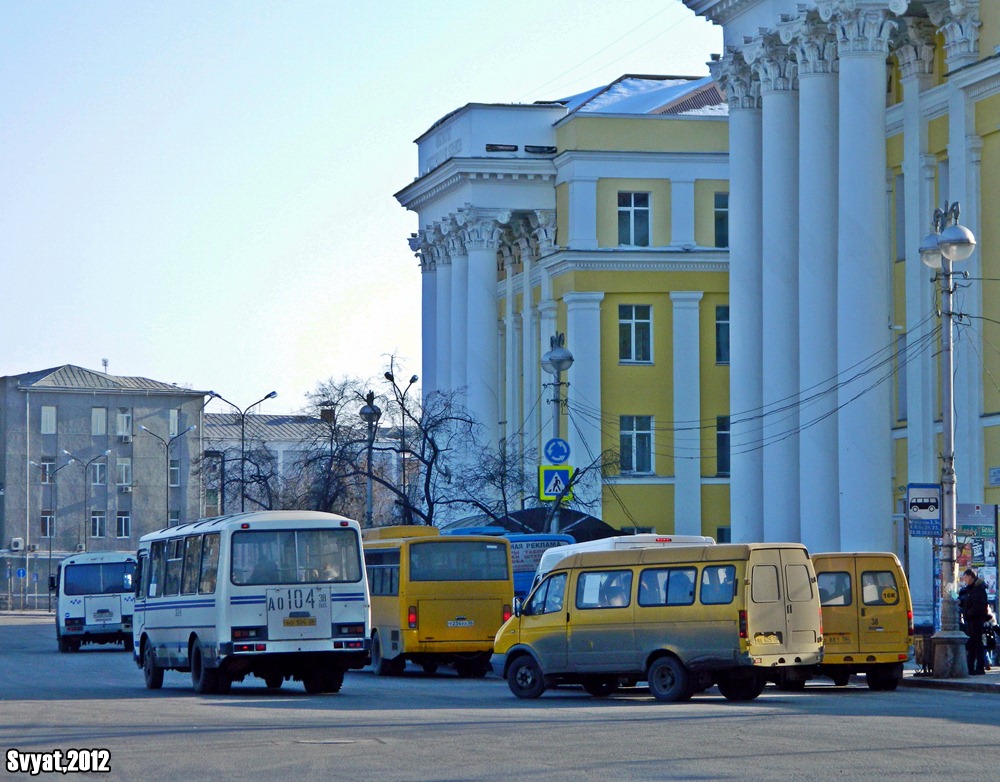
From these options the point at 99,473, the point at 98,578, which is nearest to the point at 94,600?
the point at 98,578

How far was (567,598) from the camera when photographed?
2583 cm

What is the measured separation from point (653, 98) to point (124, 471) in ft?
236

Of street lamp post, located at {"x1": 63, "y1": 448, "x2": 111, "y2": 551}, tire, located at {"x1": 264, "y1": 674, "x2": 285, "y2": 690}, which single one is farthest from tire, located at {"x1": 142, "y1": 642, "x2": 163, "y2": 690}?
street lamp post, located at {"x1": 63, "y1": 448, "x2": 111, "y2": 551}

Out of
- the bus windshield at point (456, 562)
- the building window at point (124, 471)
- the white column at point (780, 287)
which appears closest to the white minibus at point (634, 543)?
the bus windshield at point (456, 562)

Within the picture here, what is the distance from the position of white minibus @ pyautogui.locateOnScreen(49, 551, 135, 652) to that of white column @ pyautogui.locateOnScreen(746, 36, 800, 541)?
18.7 m

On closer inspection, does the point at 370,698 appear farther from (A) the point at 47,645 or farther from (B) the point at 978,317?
(A) the point at 47,645

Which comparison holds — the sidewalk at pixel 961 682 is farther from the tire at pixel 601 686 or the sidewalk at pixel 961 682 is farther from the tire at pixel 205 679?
the tire at pixel 205 679

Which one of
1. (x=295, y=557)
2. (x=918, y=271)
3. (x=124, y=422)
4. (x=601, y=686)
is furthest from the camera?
(x=124, y=422)

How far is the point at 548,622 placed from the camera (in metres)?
25.9

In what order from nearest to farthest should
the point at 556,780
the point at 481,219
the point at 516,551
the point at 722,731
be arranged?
the point at 556,780 → the point at 722,731 → the point at 516,551 → the point at 481,219

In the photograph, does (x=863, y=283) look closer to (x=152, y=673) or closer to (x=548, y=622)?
(x=548, y=622)

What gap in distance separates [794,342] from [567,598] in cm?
1873

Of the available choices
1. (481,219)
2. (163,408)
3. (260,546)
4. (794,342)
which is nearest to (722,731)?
(260,546)

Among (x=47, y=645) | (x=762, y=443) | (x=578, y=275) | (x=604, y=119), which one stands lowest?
(x=47, y=645)
